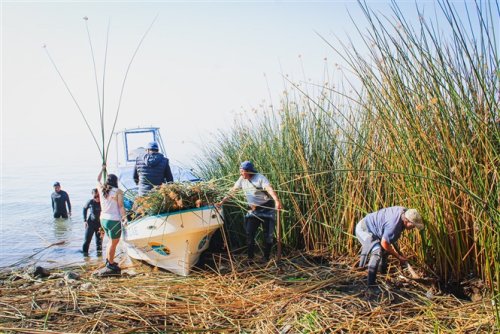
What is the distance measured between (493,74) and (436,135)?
804 mm

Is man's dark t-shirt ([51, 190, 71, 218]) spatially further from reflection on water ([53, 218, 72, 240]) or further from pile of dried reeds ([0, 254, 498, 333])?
pile of dried reeds ([0, 254, 498, 333])

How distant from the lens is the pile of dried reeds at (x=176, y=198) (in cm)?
653

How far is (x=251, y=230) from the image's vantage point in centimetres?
709

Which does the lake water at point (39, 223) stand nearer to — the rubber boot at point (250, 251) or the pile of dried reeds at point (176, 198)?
the pile of dried reeds at point (176, 198)

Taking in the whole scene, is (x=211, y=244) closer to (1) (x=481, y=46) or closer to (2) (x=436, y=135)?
(2) (x=436, y=135)

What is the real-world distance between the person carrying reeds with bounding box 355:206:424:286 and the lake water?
16.4 ft

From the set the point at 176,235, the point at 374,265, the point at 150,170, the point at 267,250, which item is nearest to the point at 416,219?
the point at 374,265

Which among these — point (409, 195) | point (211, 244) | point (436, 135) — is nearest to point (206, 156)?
point (211, 244)

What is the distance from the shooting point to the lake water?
10.3 meters

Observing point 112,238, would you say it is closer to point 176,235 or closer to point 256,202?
point 176,235

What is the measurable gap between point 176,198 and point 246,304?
195cm

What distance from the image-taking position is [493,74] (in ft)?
12.6

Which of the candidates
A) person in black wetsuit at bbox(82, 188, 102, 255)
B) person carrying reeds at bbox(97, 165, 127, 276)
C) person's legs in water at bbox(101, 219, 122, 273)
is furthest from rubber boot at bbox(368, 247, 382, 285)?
person in black wetsuit at bbox(82, 188, 102, 255)

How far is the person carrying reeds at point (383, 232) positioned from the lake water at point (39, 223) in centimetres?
501
